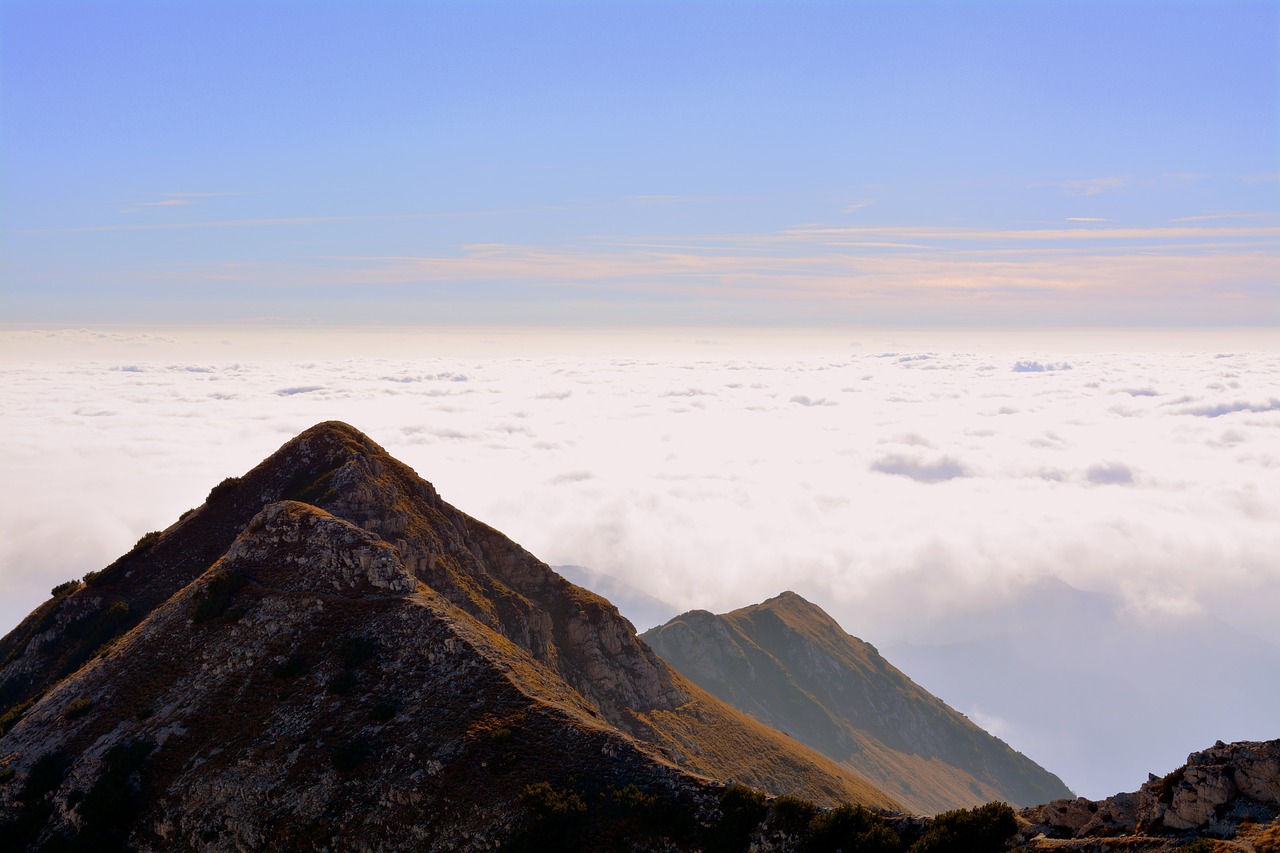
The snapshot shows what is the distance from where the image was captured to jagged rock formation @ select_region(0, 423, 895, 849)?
4959 cm

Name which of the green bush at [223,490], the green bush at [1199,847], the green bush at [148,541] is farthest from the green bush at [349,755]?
A: the green bush at [223,490]

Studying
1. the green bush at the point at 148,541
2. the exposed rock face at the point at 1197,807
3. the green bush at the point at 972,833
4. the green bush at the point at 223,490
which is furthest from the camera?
the green bush at the point at 223,490

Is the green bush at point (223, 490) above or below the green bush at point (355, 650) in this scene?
above

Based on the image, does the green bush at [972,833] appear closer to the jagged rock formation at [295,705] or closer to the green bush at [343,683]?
the jagged rock formation at [295,705]

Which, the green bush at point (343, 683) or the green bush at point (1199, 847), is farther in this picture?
the green bush at point (343, 683)

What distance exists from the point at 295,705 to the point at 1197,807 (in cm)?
5629

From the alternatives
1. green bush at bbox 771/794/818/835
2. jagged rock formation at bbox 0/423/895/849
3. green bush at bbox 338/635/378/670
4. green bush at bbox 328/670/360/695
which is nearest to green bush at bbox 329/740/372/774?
jagged rock formation at bbox 0/423/895/849

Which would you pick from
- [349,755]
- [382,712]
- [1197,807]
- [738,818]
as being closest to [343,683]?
[382,712]

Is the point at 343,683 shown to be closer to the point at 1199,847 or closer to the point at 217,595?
the point at 217,595

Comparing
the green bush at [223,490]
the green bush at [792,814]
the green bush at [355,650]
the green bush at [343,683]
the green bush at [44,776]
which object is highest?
the green bush at [223,490]

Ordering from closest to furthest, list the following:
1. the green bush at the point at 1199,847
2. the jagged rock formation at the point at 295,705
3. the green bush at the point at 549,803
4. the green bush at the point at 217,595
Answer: the green bush at the point at 1199,847
the green bush at the point at 549,803
the jagged rock formation at the point at 295,705
the green bush at the point at 217,595

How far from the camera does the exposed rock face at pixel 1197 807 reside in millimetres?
35562

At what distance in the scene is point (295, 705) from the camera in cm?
5709

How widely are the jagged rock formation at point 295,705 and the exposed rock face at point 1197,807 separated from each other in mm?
20165
